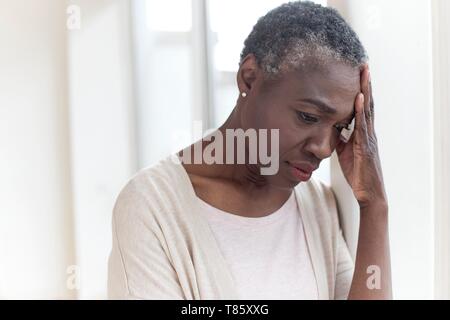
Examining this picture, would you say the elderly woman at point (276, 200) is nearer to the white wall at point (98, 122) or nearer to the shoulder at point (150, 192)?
the shoulder at point (150, 192)

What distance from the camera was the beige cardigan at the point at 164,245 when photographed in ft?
1.68

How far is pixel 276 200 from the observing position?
0.62 meters

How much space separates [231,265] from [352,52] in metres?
0.28

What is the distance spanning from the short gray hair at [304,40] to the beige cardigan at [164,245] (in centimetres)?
17

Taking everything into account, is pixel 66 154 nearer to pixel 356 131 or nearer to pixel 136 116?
pixel 136 116

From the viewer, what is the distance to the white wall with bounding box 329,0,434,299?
0.55 meters

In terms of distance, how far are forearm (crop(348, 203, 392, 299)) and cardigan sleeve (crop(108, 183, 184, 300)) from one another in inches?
8.3

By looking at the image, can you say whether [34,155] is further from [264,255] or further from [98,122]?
[264,255]

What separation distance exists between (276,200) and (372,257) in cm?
14

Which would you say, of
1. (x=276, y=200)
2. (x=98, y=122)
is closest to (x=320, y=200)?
(x=276, y=200)

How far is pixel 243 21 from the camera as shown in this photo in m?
0.70

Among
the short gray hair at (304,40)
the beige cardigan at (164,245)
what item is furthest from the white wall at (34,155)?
the short gray hair at (304,40)

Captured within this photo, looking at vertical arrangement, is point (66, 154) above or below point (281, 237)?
above
